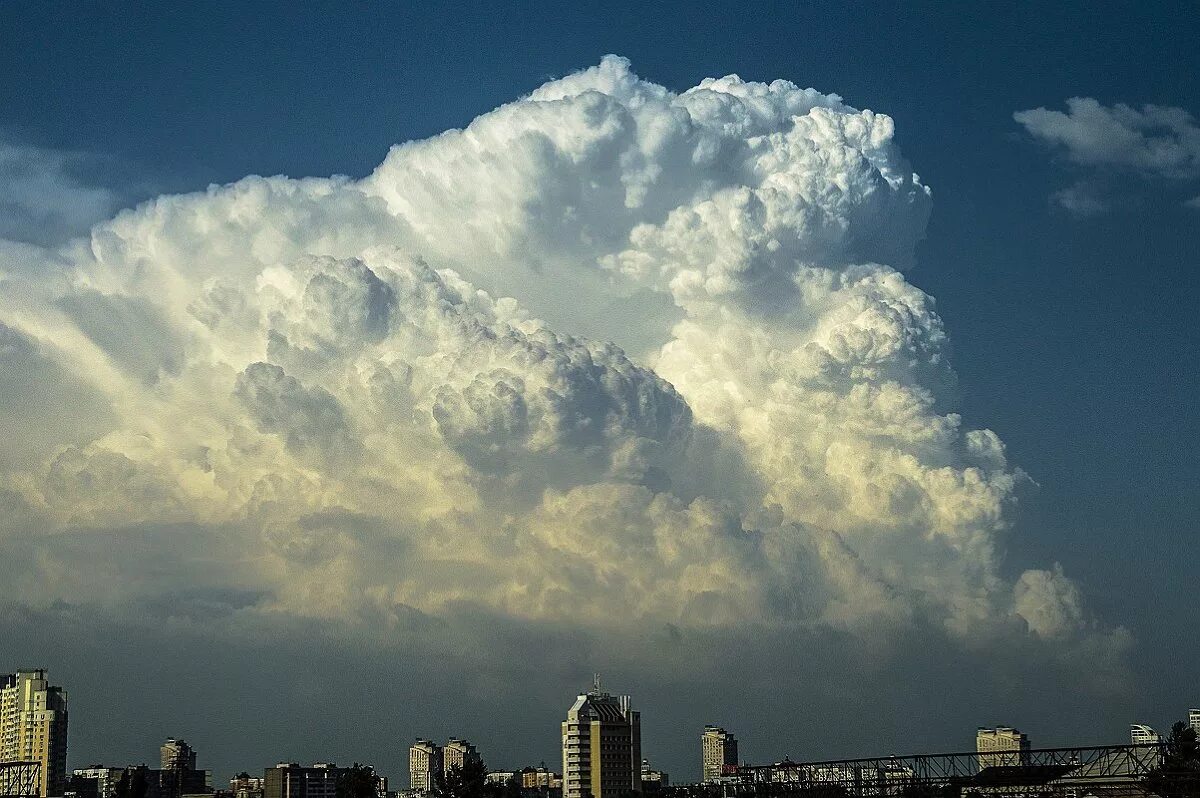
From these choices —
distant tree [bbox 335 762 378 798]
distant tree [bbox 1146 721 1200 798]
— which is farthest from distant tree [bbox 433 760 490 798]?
distant tree [bbox 1146 721 1200 798]

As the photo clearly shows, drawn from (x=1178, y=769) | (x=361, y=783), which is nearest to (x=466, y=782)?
(x=361, y=783)

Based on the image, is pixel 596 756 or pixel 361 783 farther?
pixel 596 756

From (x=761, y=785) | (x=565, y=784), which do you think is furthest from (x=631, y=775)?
(x=761, y=785)

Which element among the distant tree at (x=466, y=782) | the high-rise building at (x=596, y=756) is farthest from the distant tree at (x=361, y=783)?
the high-rise building at (x=596, y=756)

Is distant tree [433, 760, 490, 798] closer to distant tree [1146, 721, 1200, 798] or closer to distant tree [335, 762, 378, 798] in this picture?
distant tree [335, 762, 378, 798]

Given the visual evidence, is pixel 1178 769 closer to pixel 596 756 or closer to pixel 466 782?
pixel 466 782

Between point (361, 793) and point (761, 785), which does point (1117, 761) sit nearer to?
point (761, 785)
